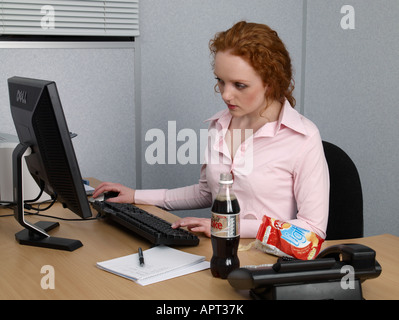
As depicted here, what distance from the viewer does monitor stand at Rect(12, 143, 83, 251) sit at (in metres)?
1.40

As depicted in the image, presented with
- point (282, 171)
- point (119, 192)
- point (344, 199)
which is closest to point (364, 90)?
point (344, 199)

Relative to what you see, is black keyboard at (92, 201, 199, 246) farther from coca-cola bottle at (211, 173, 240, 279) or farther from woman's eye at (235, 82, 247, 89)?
woman's eye at (235, 82, 247, 89)

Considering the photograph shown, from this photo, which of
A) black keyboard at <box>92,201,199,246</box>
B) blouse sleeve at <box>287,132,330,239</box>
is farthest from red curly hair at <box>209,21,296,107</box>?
black keyboard at <box>92,201,199,246</box>

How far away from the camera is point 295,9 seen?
2920 millimetres

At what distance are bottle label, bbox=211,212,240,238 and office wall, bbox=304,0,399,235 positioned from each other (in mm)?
1639

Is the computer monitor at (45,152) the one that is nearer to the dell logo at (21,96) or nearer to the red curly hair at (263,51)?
the dell logo at (21,96)

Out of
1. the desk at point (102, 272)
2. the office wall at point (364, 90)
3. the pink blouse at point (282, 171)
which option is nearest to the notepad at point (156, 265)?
the desk at point (102, 272)

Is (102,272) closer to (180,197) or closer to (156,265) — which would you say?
(156,265)

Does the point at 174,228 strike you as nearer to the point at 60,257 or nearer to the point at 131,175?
the point at 60,257

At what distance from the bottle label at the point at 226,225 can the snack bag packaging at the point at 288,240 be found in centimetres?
17

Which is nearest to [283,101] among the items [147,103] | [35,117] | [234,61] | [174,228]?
[234,61]

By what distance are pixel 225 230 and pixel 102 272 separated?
31cm

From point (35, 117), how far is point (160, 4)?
1.41 m

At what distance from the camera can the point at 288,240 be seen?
1.28 meters
